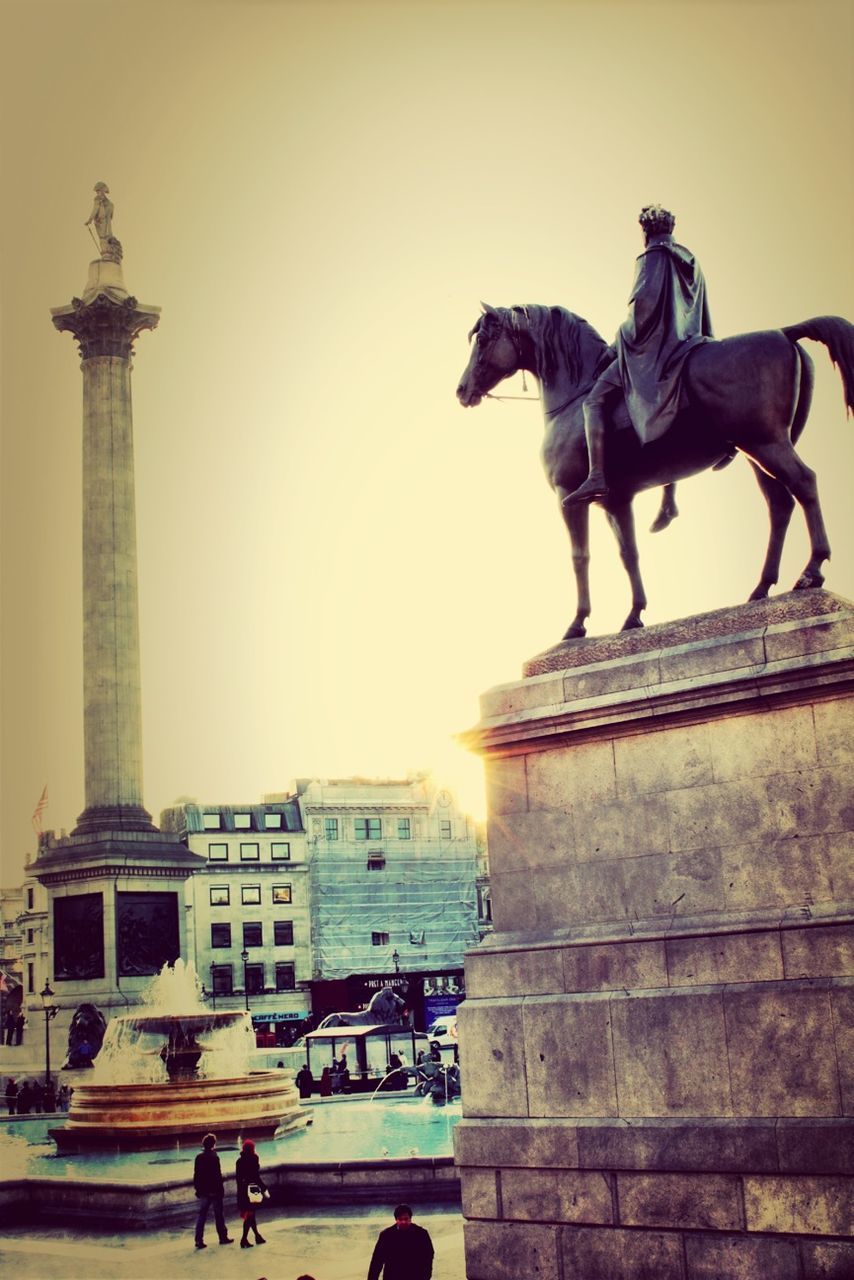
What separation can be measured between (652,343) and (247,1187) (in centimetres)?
1055

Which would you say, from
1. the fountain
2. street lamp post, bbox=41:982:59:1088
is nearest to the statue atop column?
street lamp post, bbox=41:982:59:1088

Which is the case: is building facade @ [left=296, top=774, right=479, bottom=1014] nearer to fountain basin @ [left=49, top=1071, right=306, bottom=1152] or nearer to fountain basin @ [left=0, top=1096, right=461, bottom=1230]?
fountain basin @ [left=49, top=1071, right=306, bottom=1152]

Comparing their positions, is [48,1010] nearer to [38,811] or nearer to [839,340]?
[38,811]

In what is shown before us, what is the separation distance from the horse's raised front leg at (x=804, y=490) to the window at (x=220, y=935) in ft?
257

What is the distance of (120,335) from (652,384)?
4523 cm

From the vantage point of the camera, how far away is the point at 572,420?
1312 cm

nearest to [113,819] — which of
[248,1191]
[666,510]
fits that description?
[248,1191]

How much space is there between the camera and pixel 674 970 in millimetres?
10797

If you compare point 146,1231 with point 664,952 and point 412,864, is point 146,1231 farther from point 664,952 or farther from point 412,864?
point 412,864

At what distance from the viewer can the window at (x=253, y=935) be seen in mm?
86125

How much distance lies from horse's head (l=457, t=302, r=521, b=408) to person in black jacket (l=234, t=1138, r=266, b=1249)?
9.17 m

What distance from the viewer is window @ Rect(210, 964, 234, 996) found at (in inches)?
3292

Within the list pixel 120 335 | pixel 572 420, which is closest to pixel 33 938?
pixel 120 335

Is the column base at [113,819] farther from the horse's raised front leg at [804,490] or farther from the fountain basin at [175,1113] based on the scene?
the horse's raised front leg at [804,490]
